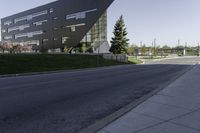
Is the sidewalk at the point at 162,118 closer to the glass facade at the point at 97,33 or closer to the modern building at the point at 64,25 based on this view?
the modern building at the point at 64,25

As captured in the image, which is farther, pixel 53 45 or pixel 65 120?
pixel 53 45

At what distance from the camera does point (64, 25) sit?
244 feet

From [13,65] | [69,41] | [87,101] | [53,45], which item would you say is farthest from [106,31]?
[87,101]

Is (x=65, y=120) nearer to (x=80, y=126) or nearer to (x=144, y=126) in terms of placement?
(x=80, y=126)

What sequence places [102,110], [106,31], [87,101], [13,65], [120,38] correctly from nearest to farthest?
[102,110] < [87,101] < [13,65] < [120,38] < [106,31]

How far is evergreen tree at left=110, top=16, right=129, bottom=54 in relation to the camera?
191 ft

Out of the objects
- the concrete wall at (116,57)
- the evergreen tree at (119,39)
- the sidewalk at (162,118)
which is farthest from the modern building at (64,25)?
the sidewalk at (162,118)

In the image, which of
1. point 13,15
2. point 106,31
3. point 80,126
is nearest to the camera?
point 80,126

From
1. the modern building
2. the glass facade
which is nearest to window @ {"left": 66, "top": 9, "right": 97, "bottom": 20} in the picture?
the modern building

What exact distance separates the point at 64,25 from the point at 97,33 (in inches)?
499

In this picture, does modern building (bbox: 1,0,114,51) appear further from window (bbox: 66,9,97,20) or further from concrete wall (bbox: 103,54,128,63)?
concrete wall (bbox: 103,54,128,63)

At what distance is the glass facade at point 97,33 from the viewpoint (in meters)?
67.1

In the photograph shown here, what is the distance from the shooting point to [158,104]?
25.2 feet

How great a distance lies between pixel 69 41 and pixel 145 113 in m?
66.4
